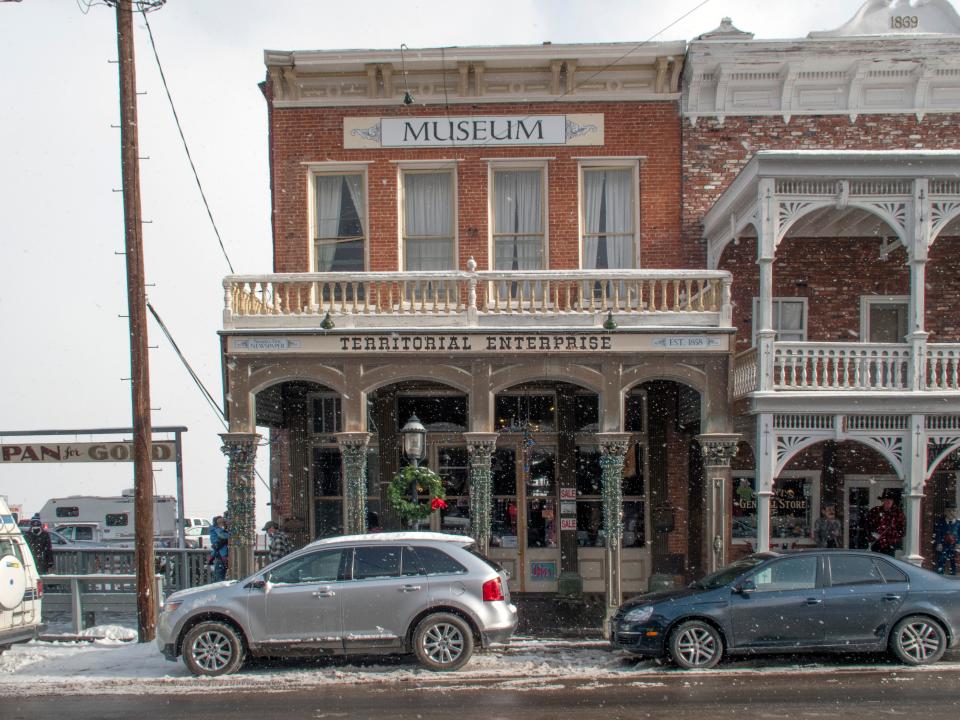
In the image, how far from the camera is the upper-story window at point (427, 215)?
19.1 metres

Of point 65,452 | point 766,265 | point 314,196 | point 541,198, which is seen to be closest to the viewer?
point 766,265

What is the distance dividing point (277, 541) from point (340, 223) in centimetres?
569

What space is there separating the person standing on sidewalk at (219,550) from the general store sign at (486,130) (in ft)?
23.3

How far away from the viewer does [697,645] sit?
12.2 m

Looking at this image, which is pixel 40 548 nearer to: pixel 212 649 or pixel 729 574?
pixel 212 649

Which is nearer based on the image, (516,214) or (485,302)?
(485,302)

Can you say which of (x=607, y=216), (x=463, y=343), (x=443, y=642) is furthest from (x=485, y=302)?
(x=443, y=642)

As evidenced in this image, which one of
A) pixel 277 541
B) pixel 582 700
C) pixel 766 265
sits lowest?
pixel 582 700

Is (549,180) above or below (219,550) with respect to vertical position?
above

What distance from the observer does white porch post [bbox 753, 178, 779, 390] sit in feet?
51.2

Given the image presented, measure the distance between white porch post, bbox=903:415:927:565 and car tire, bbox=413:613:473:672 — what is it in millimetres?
7140

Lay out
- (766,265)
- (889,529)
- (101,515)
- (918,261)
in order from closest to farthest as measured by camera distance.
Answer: (918,261) → (766,265) → (889,529) → (101,515)

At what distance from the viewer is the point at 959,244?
1877 centimetres

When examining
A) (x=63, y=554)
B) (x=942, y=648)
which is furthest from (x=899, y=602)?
(x=63, y=554)
